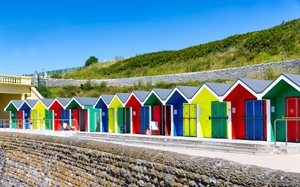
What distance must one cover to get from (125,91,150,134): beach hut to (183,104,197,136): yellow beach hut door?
10.6ft

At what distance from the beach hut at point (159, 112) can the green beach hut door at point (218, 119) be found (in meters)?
3.70

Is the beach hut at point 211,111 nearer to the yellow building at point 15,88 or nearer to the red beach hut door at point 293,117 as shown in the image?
the red beach hut door at point 293,117

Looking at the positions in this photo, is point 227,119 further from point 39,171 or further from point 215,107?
point 39,171

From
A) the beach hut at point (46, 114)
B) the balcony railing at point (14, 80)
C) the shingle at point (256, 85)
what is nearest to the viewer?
the shingle at point (256, 85)

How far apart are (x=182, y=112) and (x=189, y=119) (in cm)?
77

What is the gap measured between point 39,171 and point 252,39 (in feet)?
125

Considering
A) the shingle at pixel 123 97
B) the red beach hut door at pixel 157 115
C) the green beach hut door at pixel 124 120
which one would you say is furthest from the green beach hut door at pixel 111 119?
the red beach hut door at pixel 157 115

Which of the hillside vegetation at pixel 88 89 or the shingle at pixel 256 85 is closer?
the shingle at pixel 256 85

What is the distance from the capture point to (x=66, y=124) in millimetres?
31453

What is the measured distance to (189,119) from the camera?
23.4 metres

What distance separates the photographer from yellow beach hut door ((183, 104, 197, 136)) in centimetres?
2314

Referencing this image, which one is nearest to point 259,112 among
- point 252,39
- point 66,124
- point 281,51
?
point 66,124

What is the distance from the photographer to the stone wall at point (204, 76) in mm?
33812

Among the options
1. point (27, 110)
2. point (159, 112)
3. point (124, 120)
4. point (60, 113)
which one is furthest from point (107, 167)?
point (27, 110)
